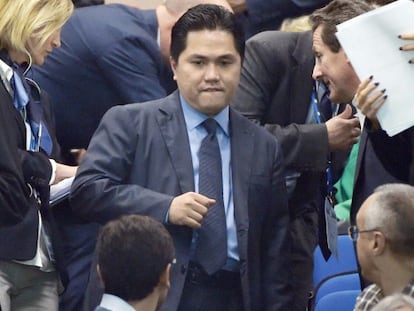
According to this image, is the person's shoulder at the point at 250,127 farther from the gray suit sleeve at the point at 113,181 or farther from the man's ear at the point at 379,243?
the man's ear at the point at 379,243

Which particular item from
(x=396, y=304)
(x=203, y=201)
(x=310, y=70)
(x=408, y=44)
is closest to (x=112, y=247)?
(x=203, y=201)

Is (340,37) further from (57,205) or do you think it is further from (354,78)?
(57,205)

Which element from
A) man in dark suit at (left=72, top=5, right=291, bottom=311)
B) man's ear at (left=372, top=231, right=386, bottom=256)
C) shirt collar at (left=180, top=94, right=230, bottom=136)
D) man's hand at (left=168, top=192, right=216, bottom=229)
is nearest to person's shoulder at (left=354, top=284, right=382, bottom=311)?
man's ear at (left=372, top=231, right=386, bottom=256)

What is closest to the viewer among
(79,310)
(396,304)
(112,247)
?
(396,304)

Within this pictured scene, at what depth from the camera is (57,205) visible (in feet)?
Answer: 19.7

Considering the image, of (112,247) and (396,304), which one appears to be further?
(112,247)

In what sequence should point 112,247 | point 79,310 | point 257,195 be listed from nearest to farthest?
point 112,247 < point 257,195 < point 79,310

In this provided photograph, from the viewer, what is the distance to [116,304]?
15.2ft

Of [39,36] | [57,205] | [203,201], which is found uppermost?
[39,36]

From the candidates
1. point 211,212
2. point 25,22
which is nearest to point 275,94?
point 211,212

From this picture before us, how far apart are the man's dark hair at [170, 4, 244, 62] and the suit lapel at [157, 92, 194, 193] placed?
22cm

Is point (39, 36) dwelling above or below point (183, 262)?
above

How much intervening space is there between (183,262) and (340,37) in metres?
0.99

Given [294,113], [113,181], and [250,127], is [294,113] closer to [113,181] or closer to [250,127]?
[250,127]
